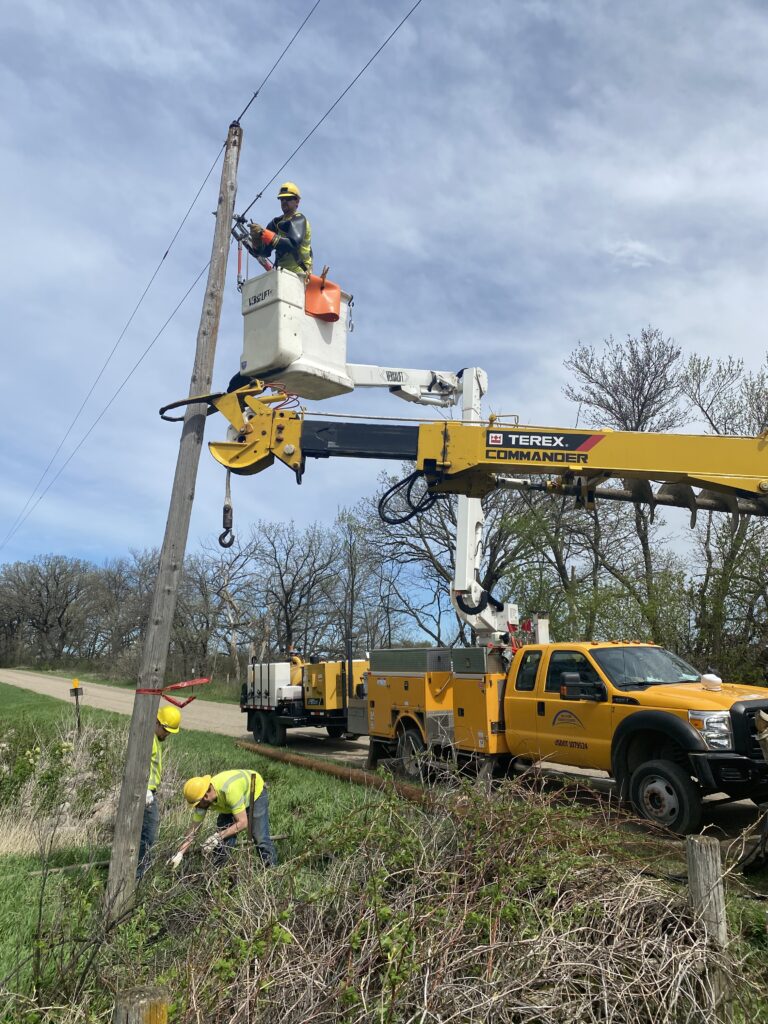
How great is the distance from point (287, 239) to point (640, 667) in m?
5.97

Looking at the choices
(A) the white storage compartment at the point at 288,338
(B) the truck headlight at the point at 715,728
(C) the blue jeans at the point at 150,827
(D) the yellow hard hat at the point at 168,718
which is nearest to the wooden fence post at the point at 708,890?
(B) the truck headlight at the point at 715,728

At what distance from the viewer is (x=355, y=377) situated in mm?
8844

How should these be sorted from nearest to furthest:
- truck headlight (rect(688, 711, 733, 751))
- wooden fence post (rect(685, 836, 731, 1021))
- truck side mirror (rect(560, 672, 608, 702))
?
wooden fence post (rect(685, 836, 731, 1021)) → truck headlight (rect(688, 711, 733, 751)) → truck side mirror (rect(560, 672, 608, 702))

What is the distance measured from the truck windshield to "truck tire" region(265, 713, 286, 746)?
31.8 ft

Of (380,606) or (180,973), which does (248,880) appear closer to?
(180,973)

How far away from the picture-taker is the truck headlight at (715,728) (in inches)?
293

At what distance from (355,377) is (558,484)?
2651mm

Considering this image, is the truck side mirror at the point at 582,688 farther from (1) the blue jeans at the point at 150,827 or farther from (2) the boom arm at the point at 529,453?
(1) the blue jeans at the point at 150,827

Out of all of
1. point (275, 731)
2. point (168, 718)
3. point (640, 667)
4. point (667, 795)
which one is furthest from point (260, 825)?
point (275, 731)

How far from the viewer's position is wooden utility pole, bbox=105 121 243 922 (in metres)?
5.75

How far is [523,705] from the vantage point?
988 centimetres

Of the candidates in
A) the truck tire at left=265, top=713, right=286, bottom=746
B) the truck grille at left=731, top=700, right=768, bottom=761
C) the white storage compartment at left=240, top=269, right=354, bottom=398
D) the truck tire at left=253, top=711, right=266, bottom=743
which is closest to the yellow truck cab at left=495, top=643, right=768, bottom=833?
the truck grille at left=731, top=700, right=768, bottom=761

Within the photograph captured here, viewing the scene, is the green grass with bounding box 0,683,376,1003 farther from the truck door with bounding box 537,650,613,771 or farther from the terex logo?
the terex logo

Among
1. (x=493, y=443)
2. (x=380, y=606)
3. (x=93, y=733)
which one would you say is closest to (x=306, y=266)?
(x=493, y=443)
